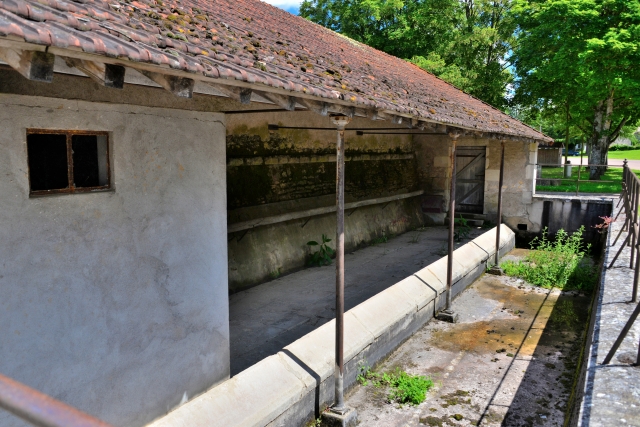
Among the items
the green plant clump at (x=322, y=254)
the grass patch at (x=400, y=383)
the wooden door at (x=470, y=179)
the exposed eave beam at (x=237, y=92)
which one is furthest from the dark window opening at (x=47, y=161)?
the wooden door at (x=470, y=179)

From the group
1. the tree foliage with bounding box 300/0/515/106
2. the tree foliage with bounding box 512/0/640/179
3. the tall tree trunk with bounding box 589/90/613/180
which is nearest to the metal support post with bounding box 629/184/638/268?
the tree foliage with bounding box 512/0/640/179

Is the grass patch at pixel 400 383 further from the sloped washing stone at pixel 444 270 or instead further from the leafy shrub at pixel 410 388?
the sloped washing stone at pixel 444 270

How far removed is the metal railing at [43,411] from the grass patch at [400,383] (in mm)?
4878

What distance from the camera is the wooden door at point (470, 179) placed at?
13945 mm

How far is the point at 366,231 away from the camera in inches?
457

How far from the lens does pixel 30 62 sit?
2.12 meters

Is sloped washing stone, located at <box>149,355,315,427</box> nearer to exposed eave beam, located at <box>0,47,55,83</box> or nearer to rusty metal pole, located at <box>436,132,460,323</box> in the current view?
exposed eave beam, located at <box>0,47,55,83</box>

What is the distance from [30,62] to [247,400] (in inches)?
122

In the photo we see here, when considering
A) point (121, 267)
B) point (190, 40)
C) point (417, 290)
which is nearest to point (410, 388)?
point (417, 290)

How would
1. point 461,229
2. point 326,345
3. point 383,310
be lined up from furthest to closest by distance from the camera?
1. point 461,229
2. point 383,310
3. point 326,345

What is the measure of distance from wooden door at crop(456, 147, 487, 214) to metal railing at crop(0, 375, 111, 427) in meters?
14.1

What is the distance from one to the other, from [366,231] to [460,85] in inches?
415

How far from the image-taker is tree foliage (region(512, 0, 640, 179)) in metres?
15.7

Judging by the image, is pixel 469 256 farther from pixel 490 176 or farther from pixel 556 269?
pixel 490 176
